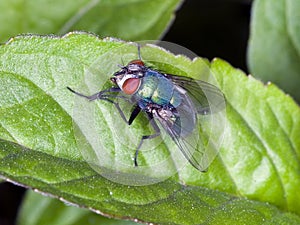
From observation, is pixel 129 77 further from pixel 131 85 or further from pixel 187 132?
pixel 187 132

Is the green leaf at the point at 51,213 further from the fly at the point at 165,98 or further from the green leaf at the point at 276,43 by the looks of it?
the green leaf at the point at 276,43

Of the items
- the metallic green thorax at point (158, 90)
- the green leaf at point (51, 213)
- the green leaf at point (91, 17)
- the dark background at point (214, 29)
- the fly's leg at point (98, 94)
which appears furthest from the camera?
the dark background at point (214, 29)

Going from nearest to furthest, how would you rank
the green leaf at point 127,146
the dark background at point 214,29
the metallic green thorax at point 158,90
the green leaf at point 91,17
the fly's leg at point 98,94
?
the green leaf at point 127,146
the fly's leg at point 98,94
the metallic green thorax at point 158,90
the green leaf at point 91,17
the dark background at point 214,29

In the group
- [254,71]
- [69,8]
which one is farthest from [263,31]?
[69,8]

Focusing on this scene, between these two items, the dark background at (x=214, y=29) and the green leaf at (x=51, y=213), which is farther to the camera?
the dark background at (x=214, y=29)

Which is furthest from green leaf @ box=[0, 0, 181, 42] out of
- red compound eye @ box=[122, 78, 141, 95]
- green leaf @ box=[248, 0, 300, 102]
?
red compound eye @ box=[122, 78, 141, 95]

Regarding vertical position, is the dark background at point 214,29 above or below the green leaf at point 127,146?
below

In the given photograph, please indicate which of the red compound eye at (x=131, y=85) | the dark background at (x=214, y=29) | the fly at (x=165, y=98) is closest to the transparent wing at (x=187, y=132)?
the fly at (x=165, y=98)

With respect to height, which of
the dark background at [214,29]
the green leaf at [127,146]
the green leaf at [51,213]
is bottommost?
the green leaf at [51,213]
